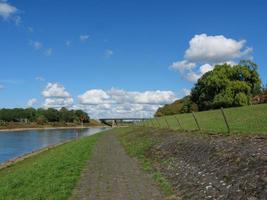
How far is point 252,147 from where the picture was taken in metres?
11.7

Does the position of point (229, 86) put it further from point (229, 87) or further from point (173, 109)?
point (173, 109)

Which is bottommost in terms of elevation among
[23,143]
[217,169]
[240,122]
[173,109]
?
[23,143]

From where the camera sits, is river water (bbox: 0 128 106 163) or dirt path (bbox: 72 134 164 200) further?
river water (bbox: 0 128 106 163)

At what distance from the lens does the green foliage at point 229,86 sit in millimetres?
76250

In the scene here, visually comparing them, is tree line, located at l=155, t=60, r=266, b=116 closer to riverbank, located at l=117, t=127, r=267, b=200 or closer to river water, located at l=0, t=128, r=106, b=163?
river water, located at l=0, t=128, r=106, b=163

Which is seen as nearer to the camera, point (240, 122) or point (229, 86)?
point (240, 122)

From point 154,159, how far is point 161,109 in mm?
115776

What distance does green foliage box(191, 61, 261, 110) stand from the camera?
3002 inches

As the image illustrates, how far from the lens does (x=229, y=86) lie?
7800 cm

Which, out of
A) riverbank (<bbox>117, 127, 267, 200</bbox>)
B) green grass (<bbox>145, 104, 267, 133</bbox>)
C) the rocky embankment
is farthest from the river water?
the rocky embankment

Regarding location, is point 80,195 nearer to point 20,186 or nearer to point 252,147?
point 20,186

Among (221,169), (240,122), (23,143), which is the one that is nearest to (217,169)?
(221,169)

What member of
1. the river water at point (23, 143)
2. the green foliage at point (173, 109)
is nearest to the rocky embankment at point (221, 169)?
the river water at point (23, 143)

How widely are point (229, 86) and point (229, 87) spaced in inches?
15.0
